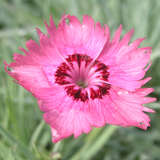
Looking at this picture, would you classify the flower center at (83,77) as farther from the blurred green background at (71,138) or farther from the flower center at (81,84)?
the blurred green background at (71,138)

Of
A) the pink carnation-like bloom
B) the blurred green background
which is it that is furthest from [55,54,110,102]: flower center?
the blurred green background

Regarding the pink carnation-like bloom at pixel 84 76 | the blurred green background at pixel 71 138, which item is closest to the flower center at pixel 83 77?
the pink carnation-like bloom at pixel 84 76

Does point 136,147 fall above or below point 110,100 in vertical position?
below

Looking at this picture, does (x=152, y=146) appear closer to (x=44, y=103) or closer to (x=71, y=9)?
(x=44, y=103)

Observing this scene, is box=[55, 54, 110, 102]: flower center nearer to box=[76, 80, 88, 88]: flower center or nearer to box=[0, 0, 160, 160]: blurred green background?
box=[76, 80, 88, 88]: flower center

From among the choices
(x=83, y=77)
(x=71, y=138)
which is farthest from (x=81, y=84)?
(x=71, y=138)

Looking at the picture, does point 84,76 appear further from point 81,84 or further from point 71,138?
point 71,138

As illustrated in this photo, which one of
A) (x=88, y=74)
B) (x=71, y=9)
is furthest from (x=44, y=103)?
(x=71, y=9)
